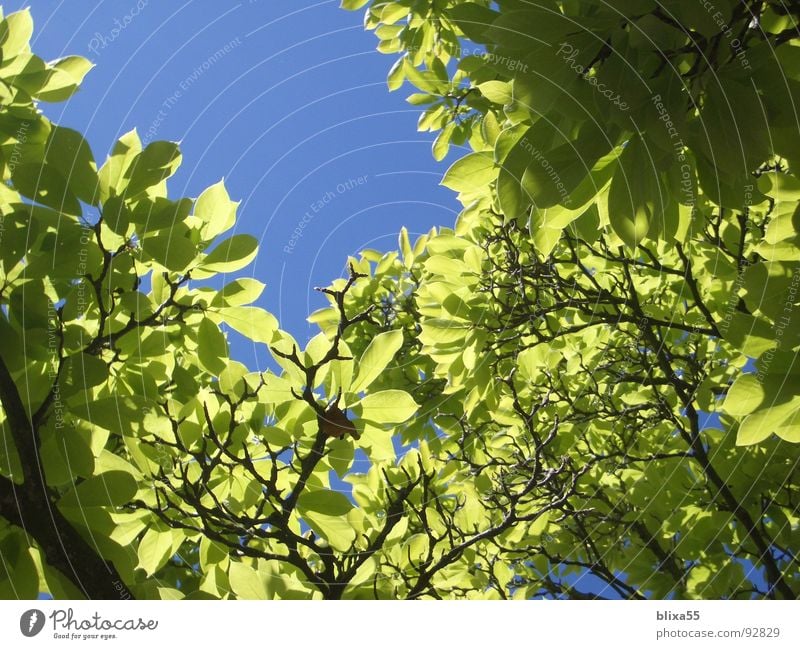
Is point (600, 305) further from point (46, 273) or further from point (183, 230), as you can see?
point (46, 273)

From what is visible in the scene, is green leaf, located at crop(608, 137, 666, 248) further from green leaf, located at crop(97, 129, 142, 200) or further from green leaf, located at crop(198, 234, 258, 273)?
green leaf, located at crop(97, 129, 142, 200)

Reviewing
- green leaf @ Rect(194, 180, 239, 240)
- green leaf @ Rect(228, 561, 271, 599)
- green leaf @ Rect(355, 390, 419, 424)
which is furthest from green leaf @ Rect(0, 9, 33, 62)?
green leaf @ Rect(228, 561, 271, 599)

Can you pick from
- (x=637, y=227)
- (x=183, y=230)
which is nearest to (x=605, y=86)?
(x=637, y=227)

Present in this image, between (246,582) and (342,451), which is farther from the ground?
(342,451)

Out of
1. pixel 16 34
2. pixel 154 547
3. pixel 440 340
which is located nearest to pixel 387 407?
pixel 440 340

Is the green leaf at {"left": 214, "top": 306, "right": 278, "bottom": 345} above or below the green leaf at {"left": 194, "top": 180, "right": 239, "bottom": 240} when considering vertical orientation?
below

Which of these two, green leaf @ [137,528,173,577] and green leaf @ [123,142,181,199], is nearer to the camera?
green leaf @ [123,142,181,199]

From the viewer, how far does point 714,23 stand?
925mm

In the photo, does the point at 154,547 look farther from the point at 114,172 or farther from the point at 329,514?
the point at 114,172

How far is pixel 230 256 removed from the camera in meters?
1.39

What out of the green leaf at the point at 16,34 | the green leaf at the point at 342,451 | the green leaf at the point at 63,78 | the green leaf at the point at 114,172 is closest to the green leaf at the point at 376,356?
the green leaf at the point at 342,451

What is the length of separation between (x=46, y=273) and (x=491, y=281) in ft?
3.74
